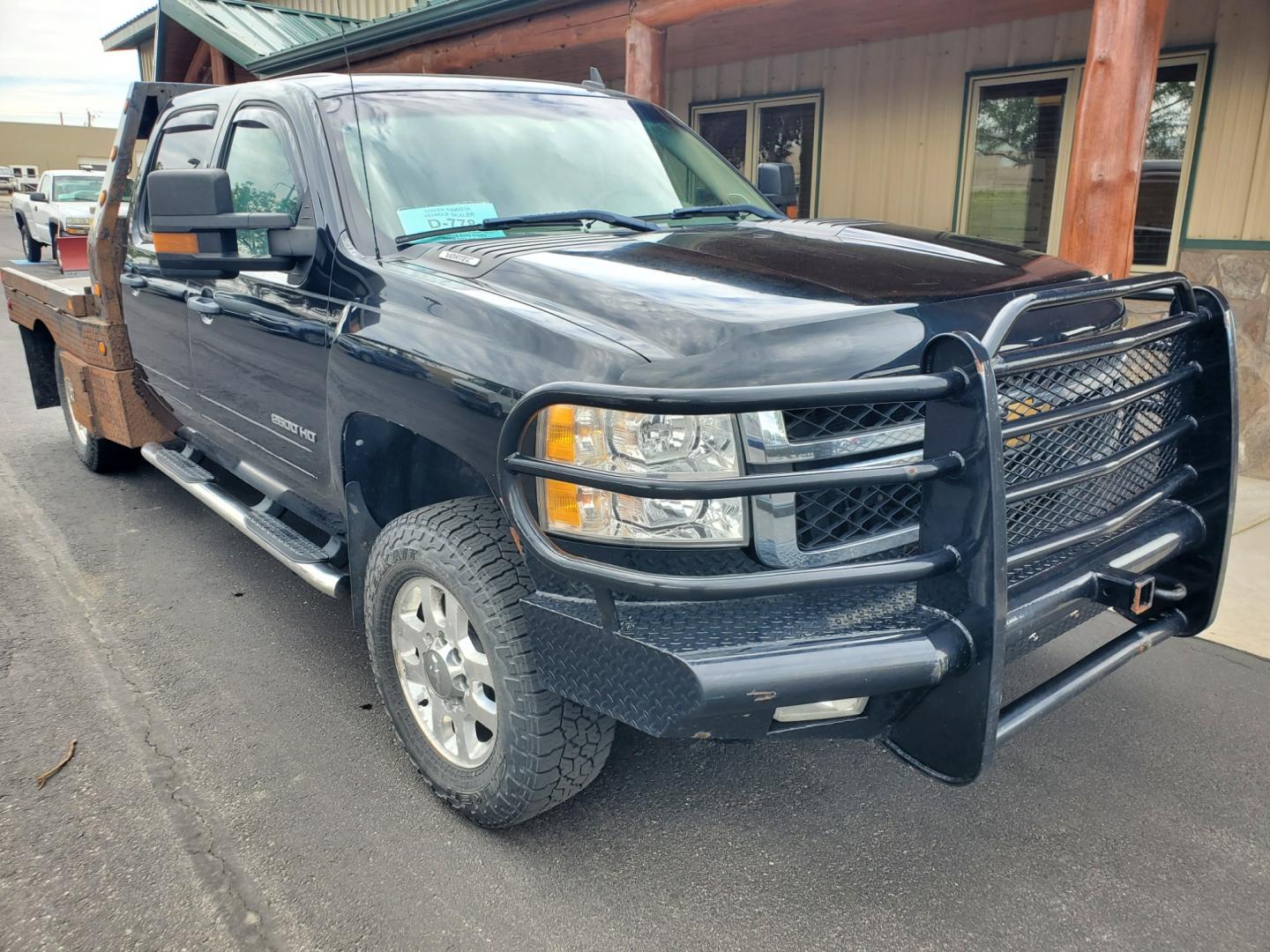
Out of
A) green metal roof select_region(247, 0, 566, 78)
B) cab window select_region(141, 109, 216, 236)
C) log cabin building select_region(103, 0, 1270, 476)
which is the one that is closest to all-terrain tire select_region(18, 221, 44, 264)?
green metal roof select_region(247, 0, 566, 78)

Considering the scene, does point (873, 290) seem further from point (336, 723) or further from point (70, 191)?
point (70, 191)

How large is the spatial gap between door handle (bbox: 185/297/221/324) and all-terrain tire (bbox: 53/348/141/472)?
2.11 metres

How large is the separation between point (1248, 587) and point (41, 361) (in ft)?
23.1

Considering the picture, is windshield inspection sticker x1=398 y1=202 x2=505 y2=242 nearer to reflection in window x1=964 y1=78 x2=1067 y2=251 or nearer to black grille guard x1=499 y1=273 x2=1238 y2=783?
→ black grille guard x1=499 y1=273 x2=1238 y2=783

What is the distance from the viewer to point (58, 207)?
20.4 m

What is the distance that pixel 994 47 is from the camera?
7.67m

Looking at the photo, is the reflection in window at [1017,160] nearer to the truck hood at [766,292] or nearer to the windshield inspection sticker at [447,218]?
the truck hood at [766,292]

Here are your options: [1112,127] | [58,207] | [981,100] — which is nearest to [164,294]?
[1112,127]

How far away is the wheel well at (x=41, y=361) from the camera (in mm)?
6387

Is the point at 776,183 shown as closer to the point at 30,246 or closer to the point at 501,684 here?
the point at 501,684

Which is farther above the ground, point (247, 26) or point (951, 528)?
point (247, 26)

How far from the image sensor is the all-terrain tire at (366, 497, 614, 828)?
240 centimetres

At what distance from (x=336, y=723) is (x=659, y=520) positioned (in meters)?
1.67

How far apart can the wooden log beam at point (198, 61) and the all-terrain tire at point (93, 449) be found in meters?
10.6
